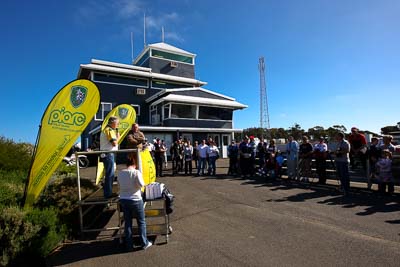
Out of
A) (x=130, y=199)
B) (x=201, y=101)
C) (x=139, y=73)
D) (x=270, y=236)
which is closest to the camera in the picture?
(x=130, y=199)

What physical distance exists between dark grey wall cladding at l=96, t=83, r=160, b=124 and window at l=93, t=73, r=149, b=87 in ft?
1.43

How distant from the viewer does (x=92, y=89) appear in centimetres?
541

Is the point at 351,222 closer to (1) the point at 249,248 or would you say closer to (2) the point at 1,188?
(1) the point at 249,248

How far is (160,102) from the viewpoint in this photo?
2341 cm

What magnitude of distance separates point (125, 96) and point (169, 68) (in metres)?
7.42

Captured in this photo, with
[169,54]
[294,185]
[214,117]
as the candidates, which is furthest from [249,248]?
[169,54]

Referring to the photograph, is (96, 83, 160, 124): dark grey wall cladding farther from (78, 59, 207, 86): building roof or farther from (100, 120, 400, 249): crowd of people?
(100, 120, 400, 249): crowd of people

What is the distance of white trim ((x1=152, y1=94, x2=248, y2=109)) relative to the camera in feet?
75.2

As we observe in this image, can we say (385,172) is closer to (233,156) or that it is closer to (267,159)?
(267,159)

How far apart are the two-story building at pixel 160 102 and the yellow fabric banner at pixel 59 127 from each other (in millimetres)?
15655

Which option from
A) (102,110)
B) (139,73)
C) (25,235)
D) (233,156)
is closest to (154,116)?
(139,73)

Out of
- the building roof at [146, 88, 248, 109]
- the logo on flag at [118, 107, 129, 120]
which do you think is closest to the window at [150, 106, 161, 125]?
the building roof at [146, 88, 248, 109]

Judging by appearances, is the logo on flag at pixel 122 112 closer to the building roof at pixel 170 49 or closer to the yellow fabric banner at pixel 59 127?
the yellow fabric banner at pixel 59 127

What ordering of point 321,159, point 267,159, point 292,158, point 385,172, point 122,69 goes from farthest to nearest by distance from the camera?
1. point 122,69
2. point 267,159
3. point 292,158
4. point 321,159
5. point 385,172
